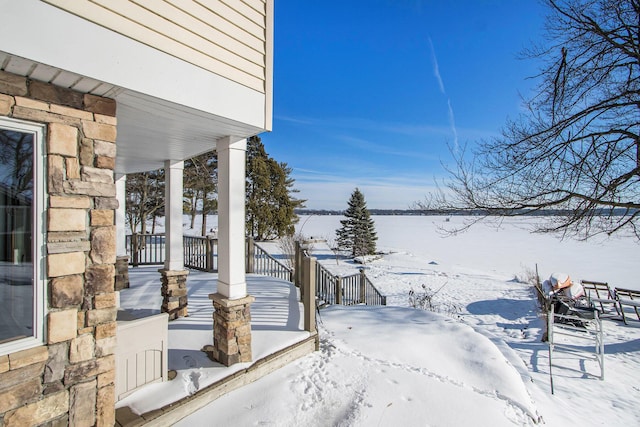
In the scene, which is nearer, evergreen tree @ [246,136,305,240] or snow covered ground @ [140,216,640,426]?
→ snow covered ground @ [140,216,640,426]

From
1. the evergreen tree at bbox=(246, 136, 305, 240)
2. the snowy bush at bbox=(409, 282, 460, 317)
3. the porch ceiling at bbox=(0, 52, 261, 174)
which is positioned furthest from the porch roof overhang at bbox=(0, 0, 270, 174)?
the evergreen tree at bbox=(246, 136, 305, 240)

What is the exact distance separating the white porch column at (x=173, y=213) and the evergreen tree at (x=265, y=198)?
1483cm

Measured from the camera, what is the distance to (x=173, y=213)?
4.85 meters

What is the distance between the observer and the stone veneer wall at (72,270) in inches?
73.4

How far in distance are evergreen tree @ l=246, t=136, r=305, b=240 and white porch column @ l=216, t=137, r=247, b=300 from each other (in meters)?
16.6

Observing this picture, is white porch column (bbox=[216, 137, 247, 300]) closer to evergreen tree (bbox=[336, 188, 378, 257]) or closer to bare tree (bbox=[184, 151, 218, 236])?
bare tree (bbox=[184, 151, 218, 236])

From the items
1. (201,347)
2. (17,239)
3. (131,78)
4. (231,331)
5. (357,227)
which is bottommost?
(201,347)

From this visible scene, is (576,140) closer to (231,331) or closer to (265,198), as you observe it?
(231,331)

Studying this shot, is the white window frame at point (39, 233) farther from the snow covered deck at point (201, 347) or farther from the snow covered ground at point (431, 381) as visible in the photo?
the snow covered ground at point (431, 381)

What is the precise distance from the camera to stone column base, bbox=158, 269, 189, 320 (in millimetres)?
4602

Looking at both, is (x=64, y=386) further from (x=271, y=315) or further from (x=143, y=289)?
(x=143, y=289)

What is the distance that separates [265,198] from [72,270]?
18.8 m

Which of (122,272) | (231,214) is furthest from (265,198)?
(231,214)

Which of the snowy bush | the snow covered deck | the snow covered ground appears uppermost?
the snow covered deck
